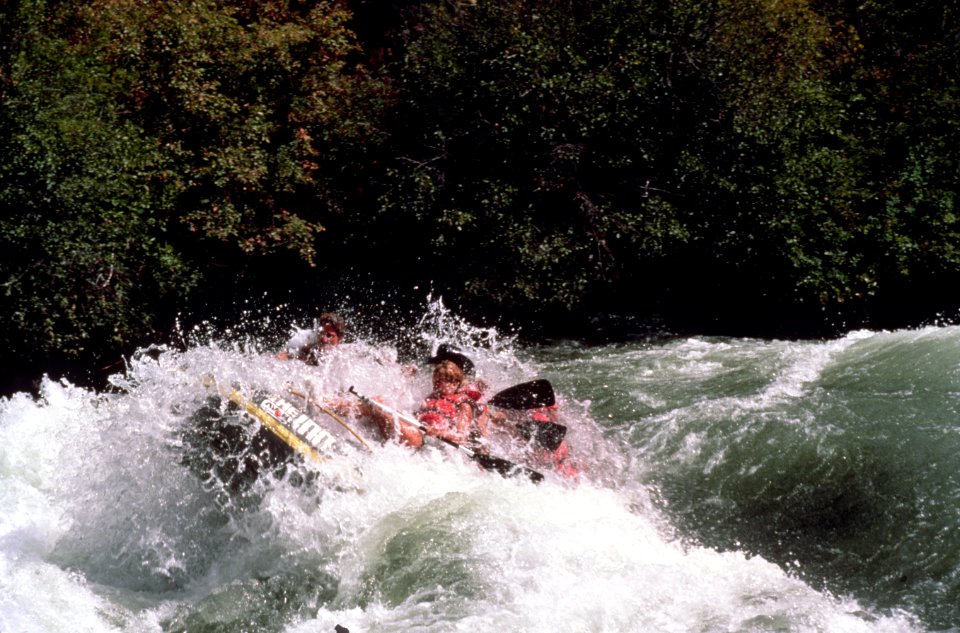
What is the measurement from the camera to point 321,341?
9.30 meters

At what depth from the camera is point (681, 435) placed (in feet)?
27.9

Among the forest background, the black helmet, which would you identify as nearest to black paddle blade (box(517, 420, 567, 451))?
the black helmet

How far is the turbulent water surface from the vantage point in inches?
231

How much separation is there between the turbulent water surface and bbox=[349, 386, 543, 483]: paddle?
68mm

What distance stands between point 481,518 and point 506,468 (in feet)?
2.89

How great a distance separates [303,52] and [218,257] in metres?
3.17

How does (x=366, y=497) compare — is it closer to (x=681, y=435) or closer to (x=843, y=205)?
(x=681, y=435)

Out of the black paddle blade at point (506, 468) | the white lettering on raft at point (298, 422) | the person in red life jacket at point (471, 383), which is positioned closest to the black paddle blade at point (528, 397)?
the person in red life jacket at point (471, 383)

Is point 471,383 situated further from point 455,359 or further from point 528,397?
point 528,397

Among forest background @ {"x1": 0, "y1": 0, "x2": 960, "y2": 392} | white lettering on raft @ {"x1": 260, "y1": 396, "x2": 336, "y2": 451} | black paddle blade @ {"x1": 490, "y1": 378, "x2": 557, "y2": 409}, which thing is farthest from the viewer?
forest background @ {"x1": 0, "y1": 0, "x2": 960, "y2": 392}

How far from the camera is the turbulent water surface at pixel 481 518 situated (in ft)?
19.2

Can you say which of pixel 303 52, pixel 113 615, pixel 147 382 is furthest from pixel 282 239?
pixel 113 615

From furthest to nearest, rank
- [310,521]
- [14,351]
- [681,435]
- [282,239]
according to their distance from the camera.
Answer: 1. [282,239]
2. [14,351]
3. [681,435]
4. [310,521]

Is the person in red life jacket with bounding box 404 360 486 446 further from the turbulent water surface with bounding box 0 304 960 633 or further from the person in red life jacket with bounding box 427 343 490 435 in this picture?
the turbulent water surface with bounding box 0 304 960 633
